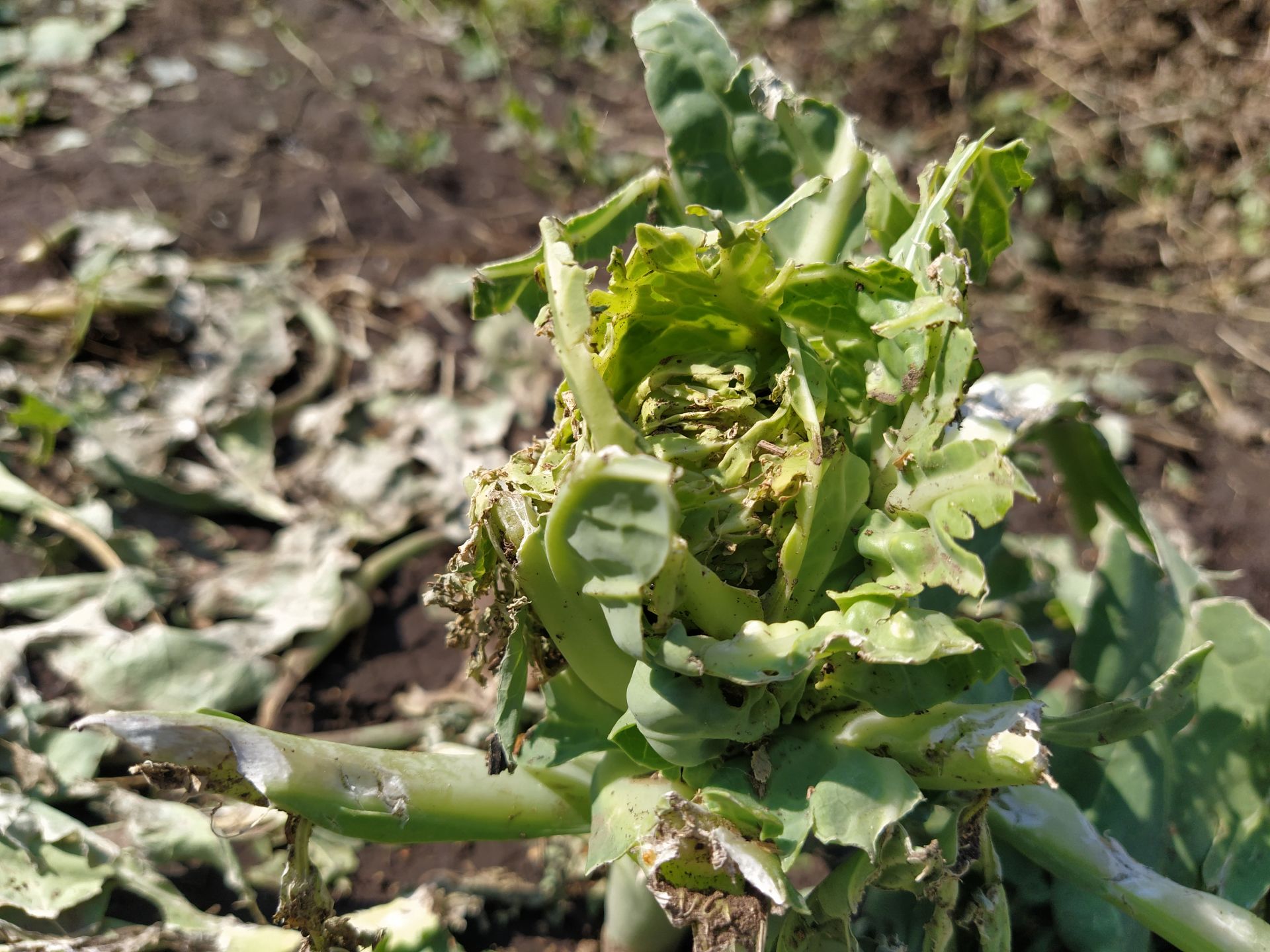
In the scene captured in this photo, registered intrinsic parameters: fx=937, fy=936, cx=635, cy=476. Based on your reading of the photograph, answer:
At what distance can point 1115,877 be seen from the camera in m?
1.30

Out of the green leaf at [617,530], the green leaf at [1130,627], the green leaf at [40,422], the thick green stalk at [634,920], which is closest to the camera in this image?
the green leaf at [617,530]

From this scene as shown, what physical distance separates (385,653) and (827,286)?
1471 millimetres

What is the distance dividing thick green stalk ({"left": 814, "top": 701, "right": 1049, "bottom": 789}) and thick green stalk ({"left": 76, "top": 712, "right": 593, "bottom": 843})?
43 cm

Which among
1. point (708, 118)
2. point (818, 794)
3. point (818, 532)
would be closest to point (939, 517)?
point (818, 532)

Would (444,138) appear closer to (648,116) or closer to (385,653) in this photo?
(648,116)

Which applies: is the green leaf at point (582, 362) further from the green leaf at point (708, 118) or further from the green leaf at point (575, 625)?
the green leaf at point (708, 118)

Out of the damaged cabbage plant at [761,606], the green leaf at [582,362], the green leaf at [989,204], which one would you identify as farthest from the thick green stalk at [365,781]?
the green leaf at [989,204]

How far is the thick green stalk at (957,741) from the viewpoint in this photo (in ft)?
3.60

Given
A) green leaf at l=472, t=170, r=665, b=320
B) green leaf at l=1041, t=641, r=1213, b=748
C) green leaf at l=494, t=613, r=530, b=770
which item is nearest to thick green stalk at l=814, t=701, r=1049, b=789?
green leaf at l=1041, t=641, r=1213, b=748

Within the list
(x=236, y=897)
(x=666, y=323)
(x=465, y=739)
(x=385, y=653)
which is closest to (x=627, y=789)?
(x=666, y=323)

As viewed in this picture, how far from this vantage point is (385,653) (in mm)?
2213

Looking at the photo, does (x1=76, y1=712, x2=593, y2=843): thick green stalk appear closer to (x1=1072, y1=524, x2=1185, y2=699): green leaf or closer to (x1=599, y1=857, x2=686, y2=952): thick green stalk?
(x1=599, y1=857, x2=686, y2=952): thick green stalk

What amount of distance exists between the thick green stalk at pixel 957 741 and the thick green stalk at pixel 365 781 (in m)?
0.43

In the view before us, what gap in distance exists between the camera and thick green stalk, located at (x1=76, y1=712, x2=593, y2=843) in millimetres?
1155
